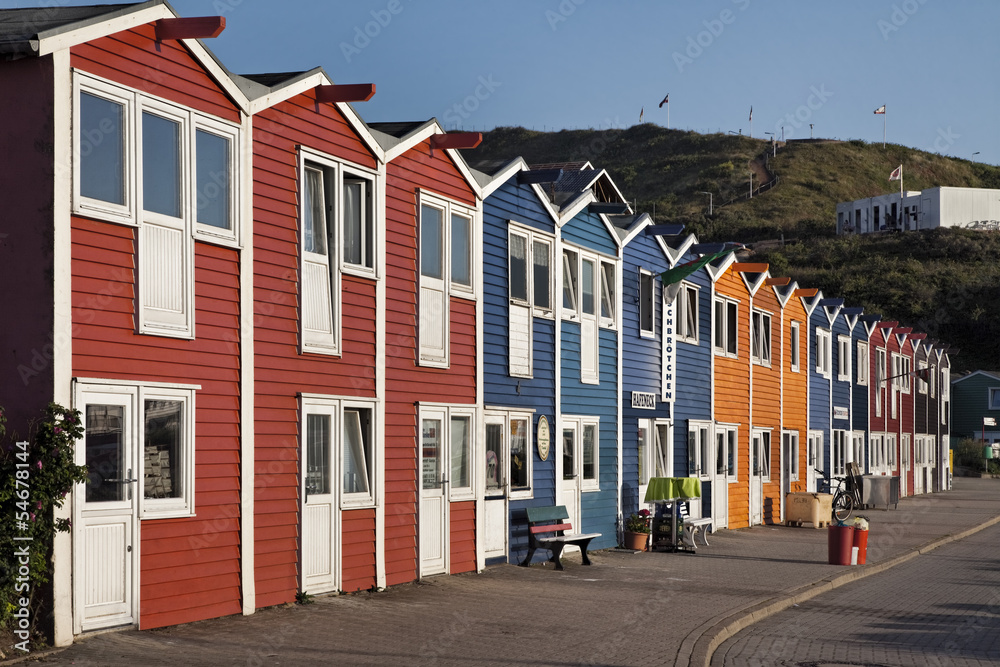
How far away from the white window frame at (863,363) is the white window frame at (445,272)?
2830 centimetres

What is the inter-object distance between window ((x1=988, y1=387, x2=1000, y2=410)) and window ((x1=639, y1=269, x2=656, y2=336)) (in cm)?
6582

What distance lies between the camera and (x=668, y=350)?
991 inches

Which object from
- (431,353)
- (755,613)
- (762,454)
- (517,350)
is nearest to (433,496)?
(431,353)

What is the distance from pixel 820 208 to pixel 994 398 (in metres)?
71.1

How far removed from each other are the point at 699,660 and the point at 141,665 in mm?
4651

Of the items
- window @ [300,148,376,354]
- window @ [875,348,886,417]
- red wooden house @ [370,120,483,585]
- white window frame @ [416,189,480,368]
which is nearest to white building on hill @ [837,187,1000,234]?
window @ [875,348,886,417]

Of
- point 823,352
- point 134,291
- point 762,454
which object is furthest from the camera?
point 823,352

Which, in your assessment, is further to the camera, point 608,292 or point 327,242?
point 608,292

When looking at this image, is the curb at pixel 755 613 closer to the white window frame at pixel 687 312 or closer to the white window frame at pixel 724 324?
the white window frame at pixel 687 312

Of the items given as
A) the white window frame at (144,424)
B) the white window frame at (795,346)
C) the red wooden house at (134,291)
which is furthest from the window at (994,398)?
the white window frame at (144,424)

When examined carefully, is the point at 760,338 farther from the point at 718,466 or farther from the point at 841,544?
the point at 841,544

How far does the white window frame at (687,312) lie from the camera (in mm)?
26375

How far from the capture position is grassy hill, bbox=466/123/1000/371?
9731cm

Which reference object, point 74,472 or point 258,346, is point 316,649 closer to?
point 74,472
